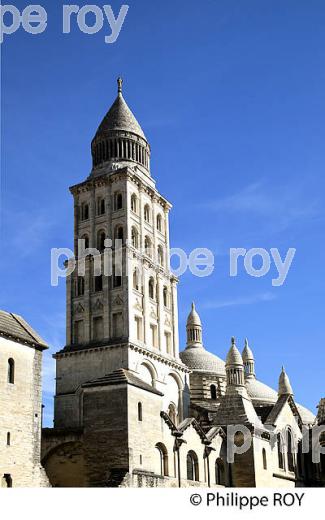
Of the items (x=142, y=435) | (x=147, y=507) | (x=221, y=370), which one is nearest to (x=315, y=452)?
(x=221, y=370)

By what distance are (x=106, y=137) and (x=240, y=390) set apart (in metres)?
22.9

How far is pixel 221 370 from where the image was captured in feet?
228

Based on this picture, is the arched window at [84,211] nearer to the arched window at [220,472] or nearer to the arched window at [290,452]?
the arched window at [220,472]

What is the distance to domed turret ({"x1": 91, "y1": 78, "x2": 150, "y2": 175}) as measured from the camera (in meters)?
61.0

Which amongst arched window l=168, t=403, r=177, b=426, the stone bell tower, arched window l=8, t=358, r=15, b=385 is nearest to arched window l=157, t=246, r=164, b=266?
the stone bell tower

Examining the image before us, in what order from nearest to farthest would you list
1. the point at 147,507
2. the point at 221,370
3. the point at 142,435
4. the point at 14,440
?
1. the point at 147,507
2. the point at 14,440
3. the point at 142,435
4. the point at 221,370

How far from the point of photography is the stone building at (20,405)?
Result: 1220 inches

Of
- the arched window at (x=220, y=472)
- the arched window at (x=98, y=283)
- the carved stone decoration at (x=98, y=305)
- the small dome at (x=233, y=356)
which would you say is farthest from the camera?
the small dome at (x=233, y=356)

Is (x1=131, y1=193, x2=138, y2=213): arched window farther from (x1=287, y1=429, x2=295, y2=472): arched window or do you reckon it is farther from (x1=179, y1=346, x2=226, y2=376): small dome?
(x1=287, y1=429, x2=295, y2=472): arched window

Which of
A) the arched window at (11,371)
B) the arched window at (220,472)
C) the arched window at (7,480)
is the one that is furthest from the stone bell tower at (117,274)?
the arched window at (7,480)

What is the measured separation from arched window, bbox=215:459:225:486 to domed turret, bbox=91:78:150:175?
982 inches

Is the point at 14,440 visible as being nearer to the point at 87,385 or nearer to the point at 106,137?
the point at 87,385

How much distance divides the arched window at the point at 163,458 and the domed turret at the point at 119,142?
27.4 m

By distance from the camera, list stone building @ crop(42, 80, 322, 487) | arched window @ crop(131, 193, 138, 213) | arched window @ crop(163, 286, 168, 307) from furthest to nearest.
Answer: arched window @ crop(163, 286, 168, 307) → arched window @ crop(131, 193, 138, 213) → stone building @ crop(42, 80, 322, 487)
